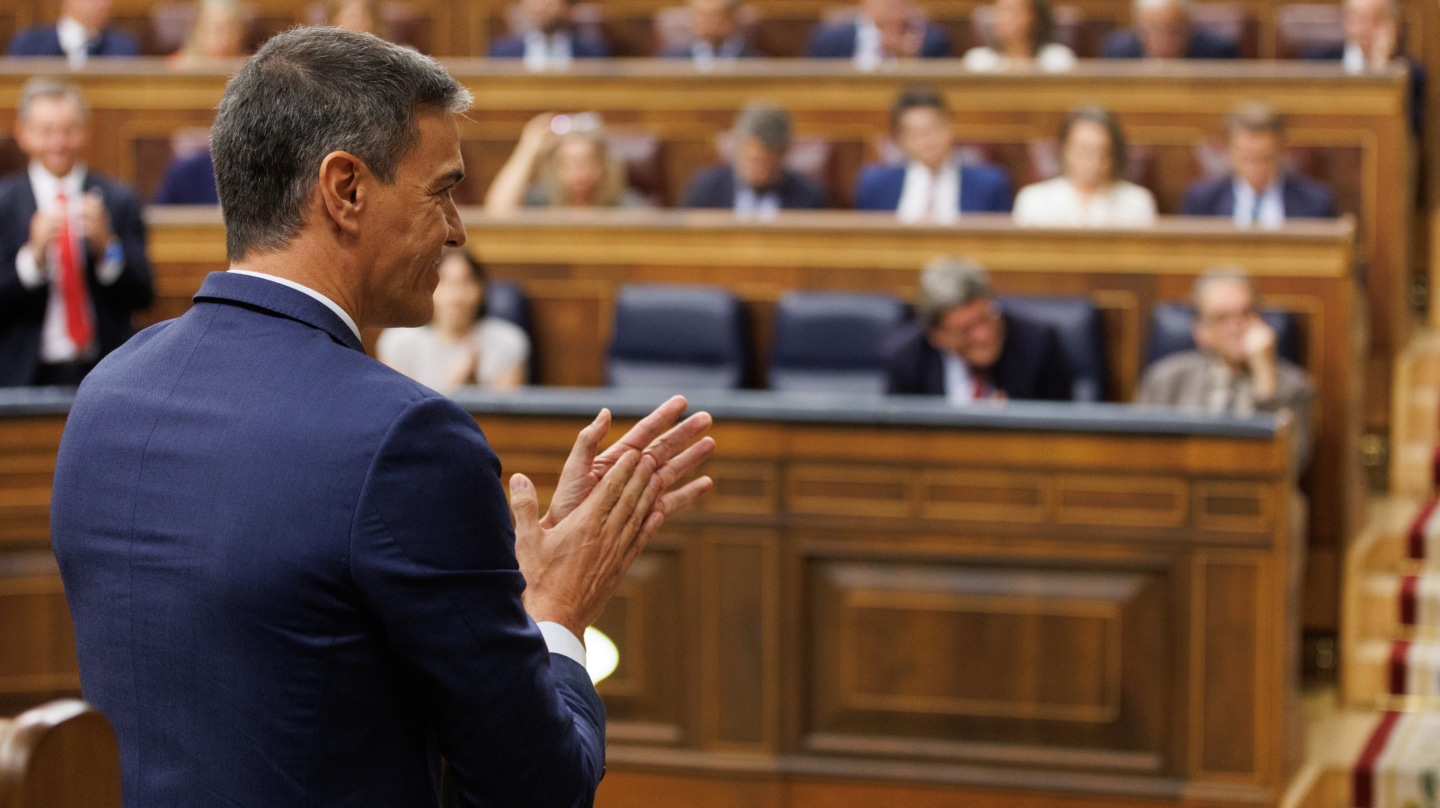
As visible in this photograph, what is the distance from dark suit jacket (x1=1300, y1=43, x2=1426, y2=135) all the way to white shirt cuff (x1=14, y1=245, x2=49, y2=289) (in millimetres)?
3548

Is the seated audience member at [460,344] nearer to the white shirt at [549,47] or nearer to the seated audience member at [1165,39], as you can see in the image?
the white shirt at [549,47]

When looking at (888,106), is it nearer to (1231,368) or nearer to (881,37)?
(881,37)

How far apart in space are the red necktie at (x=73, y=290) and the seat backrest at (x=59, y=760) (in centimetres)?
300

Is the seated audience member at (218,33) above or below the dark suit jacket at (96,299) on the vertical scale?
above

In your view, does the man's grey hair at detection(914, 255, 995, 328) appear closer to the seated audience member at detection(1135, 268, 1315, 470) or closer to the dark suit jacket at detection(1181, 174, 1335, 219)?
the seated audience member at detection(1135, 268, 1315, 470)

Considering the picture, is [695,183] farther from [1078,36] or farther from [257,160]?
[257,160]

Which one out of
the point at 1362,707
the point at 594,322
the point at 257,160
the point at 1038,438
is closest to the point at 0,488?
the point at 594,322

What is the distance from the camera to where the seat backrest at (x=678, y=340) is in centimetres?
369

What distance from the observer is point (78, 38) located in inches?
218

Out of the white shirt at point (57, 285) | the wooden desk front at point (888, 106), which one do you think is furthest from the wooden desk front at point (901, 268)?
the wooden desk front at point (888, 106)

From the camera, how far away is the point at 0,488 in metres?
2.83

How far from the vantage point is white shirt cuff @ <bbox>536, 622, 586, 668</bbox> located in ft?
3.43

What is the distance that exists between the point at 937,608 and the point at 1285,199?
6.16 feet

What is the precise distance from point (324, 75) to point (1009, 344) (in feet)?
8.38
